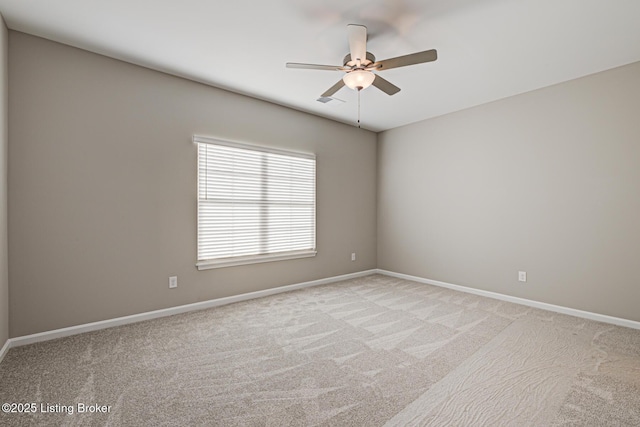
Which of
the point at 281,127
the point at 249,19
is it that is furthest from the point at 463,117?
the point at 249,19

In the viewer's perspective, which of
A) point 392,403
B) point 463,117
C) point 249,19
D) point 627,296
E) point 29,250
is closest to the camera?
point 392,403

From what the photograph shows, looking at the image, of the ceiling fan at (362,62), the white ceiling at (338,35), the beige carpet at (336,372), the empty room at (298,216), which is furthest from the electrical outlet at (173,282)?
the ceiling fan at (362,62)

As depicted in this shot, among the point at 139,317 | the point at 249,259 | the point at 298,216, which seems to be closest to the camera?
the point at 139,317

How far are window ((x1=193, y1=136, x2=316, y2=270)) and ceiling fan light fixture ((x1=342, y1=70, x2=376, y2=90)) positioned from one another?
1.79m

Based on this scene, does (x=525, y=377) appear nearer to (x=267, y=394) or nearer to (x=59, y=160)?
(x=267, y=394)

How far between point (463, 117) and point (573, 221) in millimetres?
1985

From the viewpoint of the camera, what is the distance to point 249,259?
386 cm

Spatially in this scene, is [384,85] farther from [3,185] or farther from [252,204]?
[3,185]

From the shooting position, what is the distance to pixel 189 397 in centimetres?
187

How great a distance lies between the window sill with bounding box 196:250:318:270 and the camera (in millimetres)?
3525

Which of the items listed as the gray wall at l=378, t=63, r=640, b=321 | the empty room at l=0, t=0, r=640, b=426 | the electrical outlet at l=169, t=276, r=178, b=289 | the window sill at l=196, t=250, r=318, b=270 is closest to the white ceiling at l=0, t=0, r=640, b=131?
the empty room at l=0, t=0, r=640, b=426

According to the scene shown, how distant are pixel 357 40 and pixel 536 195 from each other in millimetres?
3027

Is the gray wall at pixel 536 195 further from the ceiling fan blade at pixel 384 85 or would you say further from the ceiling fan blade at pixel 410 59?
the ceiling fan blade at pixel 410 59

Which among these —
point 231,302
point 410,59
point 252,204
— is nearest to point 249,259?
point 231,302
